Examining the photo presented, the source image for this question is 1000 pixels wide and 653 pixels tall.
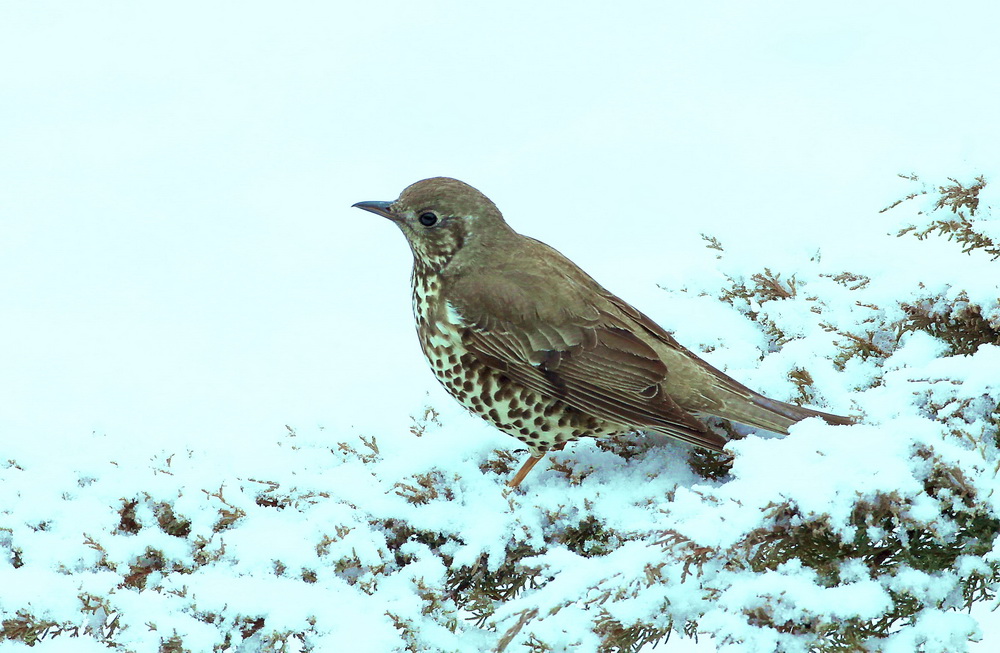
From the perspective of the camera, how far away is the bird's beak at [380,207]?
4.98 metres

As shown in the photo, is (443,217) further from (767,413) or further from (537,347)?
(767,413)

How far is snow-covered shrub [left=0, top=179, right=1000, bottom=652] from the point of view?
329cm

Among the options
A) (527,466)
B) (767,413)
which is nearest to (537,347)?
(527,466)

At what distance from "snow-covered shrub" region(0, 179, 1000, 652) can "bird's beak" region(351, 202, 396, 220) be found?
98 cm

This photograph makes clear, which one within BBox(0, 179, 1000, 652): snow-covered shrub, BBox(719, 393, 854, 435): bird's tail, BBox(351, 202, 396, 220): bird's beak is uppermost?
BBox(351, 202, 396, 220): bird's beak

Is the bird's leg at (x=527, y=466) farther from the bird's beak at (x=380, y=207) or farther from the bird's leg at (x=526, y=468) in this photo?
the bird's beak at (x=380, y=207)

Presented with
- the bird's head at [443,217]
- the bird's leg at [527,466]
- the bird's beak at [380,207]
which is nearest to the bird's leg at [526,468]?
the bird's leg at [527,466]

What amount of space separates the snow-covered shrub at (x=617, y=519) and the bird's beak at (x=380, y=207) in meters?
0.98

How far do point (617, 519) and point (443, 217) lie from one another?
160cm

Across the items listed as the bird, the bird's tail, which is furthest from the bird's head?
the bird's tail

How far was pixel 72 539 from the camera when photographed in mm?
4160

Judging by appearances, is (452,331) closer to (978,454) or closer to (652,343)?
(652,343)

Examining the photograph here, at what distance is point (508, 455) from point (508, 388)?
456 mm

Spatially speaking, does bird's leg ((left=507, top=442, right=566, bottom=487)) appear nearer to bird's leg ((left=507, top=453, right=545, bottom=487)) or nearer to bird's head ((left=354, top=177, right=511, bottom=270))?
bird's leg ((left=507, top=453, right=545, bottom=487))
